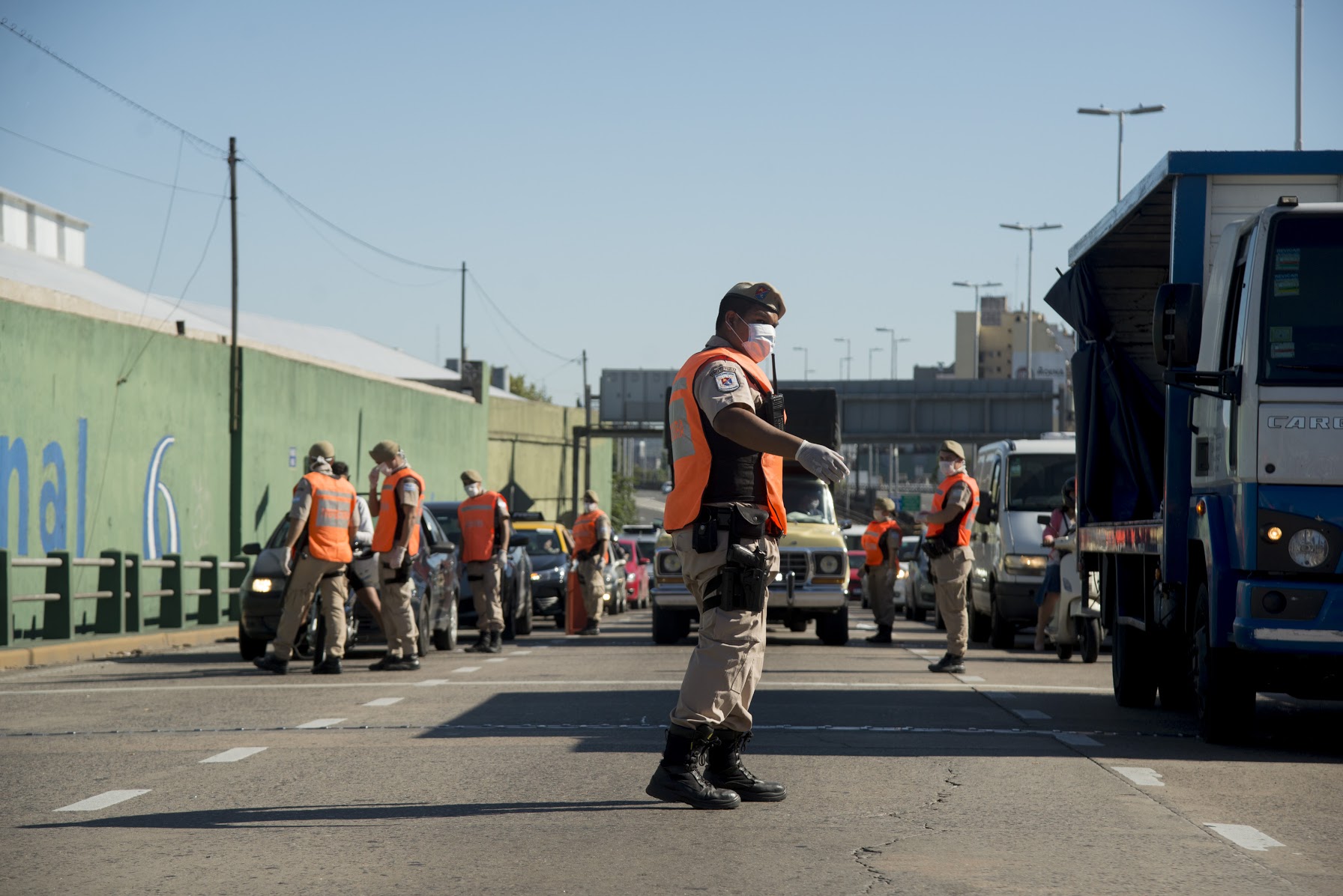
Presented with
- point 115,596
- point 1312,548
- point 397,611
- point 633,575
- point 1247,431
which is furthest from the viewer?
point 633,575

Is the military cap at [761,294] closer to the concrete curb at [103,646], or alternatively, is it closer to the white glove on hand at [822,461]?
the white glove on hand at [822,461]

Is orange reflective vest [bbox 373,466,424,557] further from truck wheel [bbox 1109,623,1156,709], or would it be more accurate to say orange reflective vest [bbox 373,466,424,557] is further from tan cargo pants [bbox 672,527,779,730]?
tan cargo pants [bbox 672,527,779,730]

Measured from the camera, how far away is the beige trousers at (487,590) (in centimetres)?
1862

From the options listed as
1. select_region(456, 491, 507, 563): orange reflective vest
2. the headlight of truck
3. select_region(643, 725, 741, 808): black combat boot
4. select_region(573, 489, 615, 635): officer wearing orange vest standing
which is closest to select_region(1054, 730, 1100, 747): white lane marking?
select_region(643, 725, 741, 808): black combat boot

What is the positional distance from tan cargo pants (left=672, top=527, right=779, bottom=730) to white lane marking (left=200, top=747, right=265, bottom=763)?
2931 mm

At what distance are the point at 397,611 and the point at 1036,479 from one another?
846 cm

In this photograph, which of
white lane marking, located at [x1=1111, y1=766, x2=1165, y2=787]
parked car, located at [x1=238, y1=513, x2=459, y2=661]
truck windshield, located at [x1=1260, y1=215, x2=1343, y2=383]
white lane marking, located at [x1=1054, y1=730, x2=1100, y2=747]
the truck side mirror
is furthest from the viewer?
parked car, located at [x1=238, y1=513, x2=459, y2=661]

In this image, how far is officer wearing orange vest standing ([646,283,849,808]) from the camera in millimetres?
7398

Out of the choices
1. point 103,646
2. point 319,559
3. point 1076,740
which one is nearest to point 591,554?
point 103,646

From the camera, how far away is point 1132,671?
12305 mm

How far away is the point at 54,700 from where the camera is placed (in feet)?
43.3

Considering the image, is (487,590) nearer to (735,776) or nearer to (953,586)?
(953,586)

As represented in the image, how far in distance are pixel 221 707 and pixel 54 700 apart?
1.50 metres


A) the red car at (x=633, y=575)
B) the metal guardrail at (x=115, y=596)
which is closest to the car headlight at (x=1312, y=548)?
the metal guardrail at (x=115, y=596)
